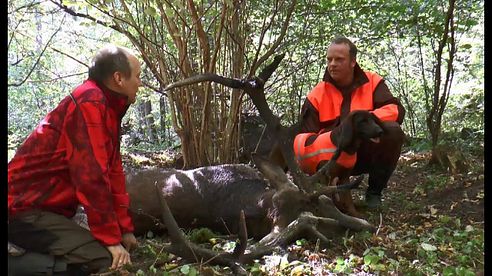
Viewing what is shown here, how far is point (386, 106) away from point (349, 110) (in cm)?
34

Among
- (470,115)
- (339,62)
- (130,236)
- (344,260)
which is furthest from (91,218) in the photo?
(470,115)

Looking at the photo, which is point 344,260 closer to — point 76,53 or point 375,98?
point 375,98

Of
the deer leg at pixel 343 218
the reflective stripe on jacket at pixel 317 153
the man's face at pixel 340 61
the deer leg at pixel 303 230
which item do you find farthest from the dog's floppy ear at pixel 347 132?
the man's face at pixel 340 61

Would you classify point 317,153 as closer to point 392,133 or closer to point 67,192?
point 392,133

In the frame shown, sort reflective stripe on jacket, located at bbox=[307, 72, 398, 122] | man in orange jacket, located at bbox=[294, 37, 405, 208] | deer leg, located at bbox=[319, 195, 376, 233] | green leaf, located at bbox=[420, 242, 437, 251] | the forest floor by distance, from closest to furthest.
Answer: the forest floor < green leaf, located at bbox=[420, 242, 437, 251] < deer leg, located at bbox=[319, 195, 376, 233] < man in orange jacket, located at bbox=[294, 37, 405, 208] < reflective stripe on jacket, located at bbox=[307, 72, 398, 122]

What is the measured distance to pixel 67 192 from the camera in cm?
285

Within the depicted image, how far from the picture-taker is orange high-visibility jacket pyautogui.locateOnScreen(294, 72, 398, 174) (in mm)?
4383

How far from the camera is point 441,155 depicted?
5398 mm

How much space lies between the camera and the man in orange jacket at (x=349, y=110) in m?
4.45

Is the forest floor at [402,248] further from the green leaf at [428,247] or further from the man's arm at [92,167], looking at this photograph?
the man's arm at [92,167]

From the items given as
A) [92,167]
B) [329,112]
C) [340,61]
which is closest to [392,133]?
[329,112]

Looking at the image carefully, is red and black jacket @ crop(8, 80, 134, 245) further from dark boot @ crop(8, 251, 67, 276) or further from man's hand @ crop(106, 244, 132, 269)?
dark boot @ crop(8, 251, 67, 276)

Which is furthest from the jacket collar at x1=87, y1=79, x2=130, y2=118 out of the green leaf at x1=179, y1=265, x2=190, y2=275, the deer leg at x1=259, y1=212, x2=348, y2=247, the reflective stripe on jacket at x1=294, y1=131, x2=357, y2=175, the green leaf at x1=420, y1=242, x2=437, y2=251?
the green leaf at x1=420, y1=242, x2=437, y2=251

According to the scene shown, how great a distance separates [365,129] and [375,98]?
68 centimetres
